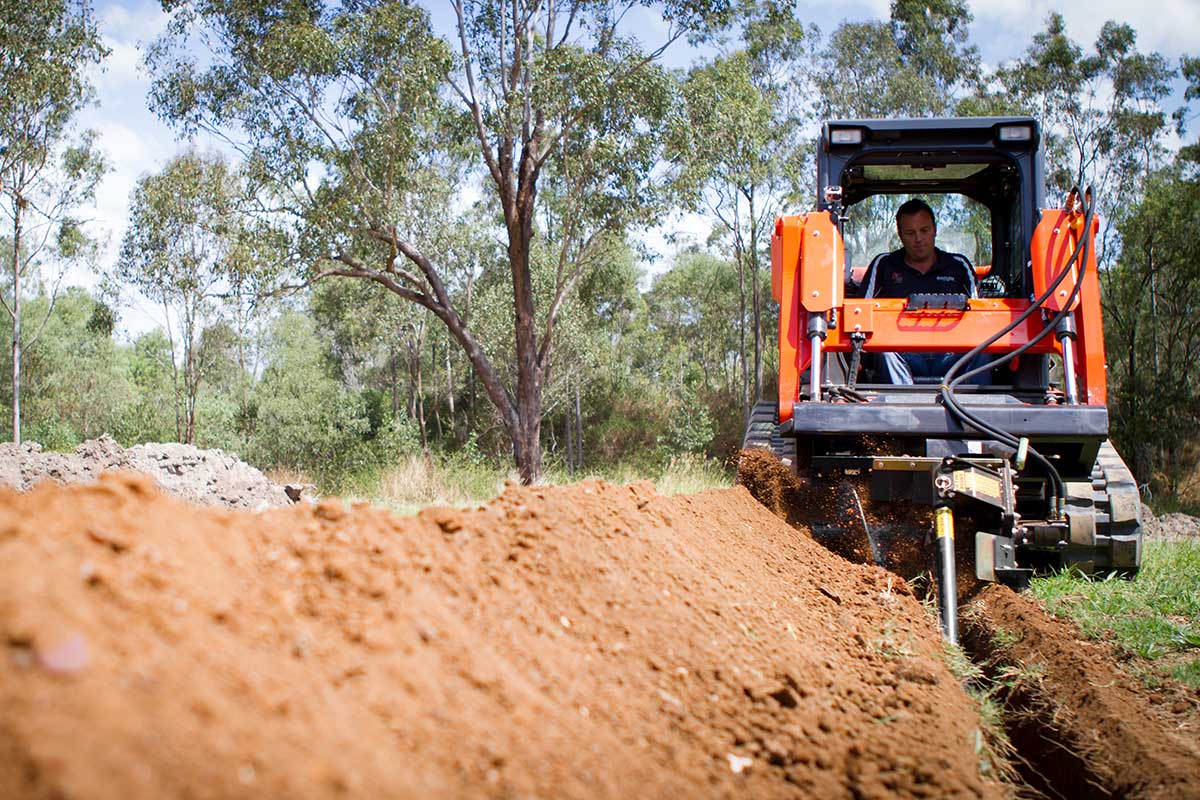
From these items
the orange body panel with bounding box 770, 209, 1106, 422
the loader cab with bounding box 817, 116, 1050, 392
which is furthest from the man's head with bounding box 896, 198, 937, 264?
the orange body panel with bounding box 770, 209, 1106, 422

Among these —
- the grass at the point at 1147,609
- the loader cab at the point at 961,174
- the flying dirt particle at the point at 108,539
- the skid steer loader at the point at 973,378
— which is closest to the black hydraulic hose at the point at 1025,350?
the skid steer loader at the point at 973,378

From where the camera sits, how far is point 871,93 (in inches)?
1261

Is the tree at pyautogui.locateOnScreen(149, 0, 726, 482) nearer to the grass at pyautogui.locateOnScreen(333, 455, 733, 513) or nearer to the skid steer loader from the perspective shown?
the grass at pyautogui.locateOnScreen(333, 455, 733, 513)

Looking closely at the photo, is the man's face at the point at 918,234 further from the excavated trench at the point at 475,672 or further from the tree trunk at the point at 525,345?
the tree trunk at the point at 525,345

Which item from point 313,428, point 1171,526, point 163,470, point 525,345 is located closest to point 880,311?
point 163,470

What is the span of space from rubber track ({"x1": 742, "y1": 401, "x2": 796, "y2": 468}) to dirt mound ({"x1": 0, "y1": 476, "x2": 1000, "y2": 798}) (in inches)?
112

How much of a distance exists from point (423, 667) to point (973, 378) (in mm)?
5298

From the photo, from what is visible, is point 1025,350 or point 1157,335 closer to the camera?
point 1025,350

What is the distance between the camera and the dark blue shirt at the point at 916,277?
279 inches

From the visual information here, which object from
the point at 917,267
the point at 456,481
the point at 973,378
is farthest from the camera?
the point at 456,481

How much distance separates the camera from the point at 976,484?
17.6 ft

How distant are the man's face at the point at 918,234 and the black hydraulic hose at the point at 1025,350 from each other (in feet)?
3.23

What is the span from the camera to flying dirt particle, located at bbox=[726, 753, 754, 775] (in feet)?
8.77

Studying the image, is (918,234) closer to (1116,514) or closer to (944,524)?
(1116,514)
